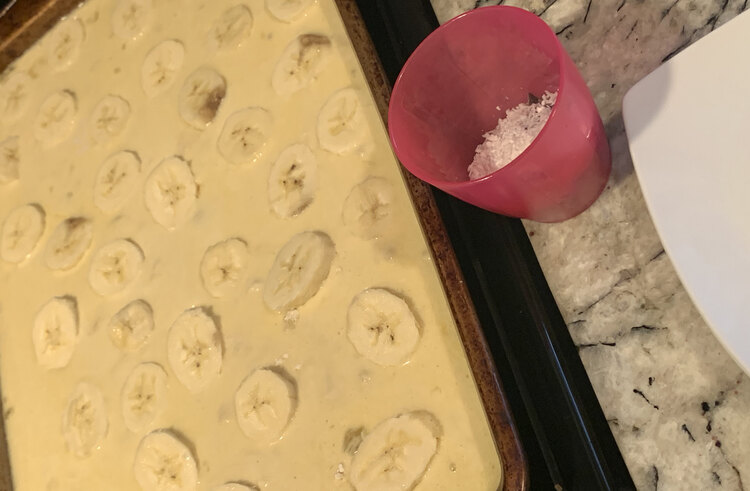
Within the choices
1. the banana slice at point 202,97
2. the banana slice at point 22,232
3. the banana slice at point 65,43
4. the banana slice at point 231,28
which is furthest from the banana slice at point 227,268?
the banana slice at point 65,43

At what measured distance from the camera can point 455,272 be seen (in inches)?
33.1

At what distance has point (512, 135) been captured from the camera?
2.66ft

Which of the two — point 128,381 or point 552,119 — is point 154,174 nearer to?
point 128,381

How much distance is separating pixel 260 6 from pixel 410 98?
56 cm

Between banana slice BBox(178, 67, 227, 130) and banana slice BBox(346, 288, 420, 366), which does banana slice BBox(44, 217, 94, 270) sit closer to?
banana slice BBox(178, 67, 227, 130)

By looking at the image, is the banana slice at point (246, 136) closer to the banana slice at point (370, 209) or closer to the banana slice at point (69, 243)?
the banana slice at point (370, 209)

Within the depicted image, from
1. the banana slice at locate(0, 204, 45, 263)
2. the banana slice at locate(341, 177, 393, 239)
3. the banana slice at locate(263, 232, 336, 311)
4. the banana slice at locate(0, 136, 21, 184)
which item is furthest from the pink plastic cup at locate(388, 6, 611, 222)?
the banana slice at locate(0, 136, 21, 184)

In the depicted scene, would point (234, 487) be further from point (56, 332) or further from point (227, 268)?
point (56, 332)

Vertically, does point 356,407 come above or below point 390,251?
below

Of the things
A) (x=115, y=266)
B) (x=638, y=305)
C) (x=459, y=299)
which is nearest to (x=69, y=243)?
(x=115, y=266)

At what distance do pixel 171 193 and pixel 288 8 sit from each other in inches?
16.2

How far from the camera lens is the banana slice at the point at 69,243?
1305mm

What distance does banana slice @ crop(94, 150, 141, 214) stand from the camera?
1293mm

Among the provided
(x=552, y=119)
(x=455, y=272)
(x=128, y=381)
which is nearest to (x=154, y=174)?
(x=128, y=381)
